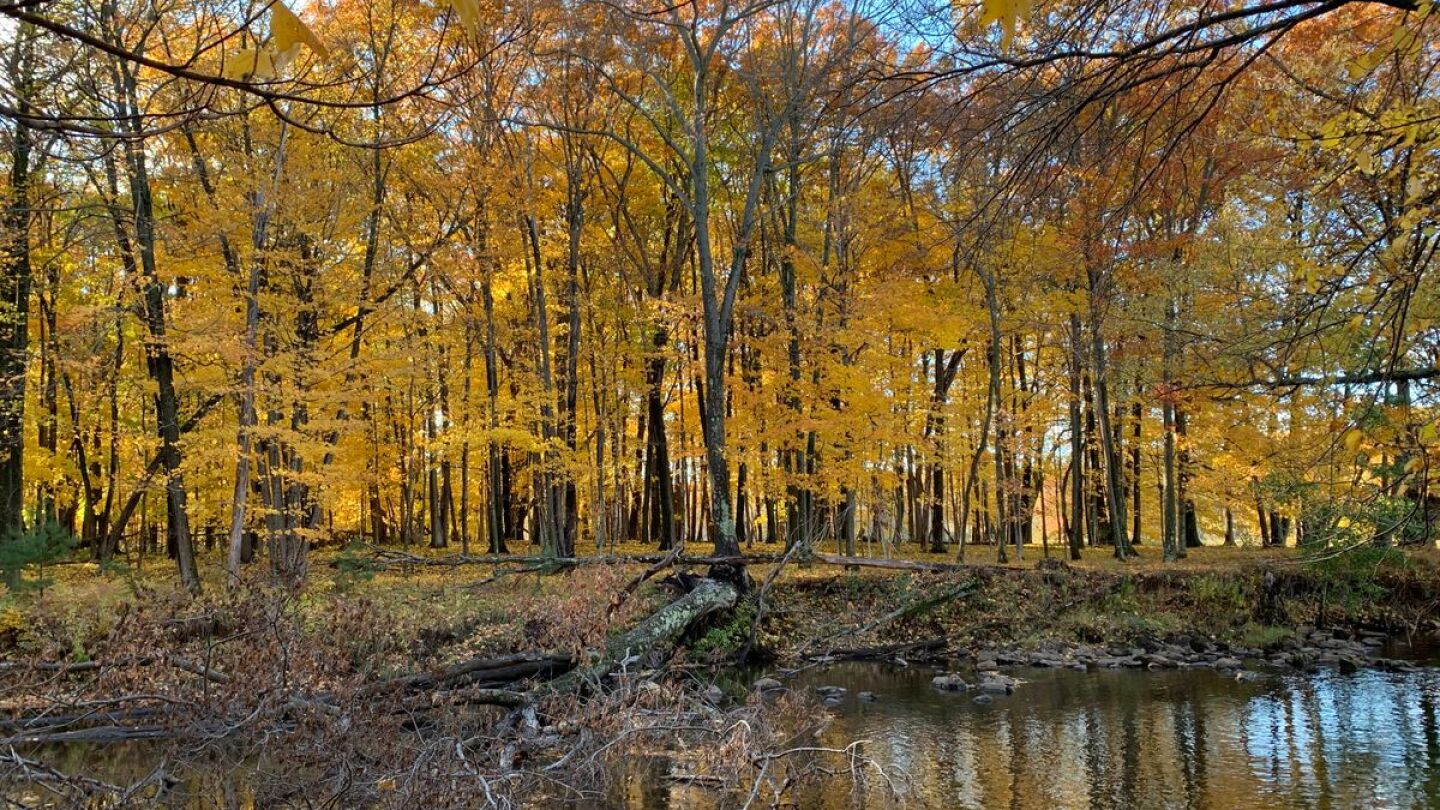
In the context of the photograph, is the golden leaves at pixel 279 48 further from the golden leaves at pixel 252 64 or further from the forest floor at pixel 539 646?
the forest floor at pixel 539 646

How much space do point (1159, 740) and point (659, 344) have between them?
17791 mm

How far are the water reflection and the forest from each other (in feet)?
4.15

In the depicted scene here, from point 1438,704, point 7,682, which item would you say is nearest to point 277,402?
point 7,682

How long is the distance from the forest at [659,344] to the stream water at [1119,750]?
48 centimetres

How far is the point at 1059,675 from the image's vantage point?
12250mm

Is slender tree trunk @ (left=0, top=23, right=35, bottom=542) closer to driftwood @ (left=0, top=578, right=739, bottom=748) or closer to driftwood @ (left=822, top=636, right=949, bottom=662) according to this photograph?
driftwood @ (left=0, top=578, right=739, bottom=748)

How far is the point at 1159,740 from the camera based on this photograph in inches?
337

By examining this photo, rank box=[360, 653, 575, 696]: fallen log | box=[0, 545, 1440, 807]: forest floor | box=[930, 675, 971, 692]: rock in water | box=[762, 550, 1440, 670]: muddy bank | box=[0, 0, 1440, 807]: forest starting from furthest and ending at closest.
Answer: box=[762, 550, 1440, 670]: muddy bank < box=[930, 675, 971, 692]: rock in water < box=[360, 653, 575, 696]: fallen log < box=[0, 545, 1440, 807]: forest floor < box=[0, 0, 1440, 807]: forest

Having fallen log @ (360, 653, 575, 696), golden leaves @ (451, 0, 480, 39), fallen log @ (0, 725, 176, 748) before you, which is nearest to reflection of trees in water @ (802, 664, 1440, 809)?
fallen log @ (360, 653, 575, 696)

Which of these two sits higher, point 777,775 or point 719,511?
point 719,511

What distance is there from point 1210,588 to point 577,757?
1303 cm

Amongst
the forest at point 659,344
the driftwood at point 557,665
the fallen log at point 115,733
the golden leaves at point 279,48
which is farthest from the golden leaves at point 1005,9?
the fallen log at point 115,733

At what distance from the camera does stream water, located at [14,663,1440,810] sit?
6.82 metres

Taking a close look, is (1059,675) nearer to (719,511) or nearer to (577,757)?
(719,511)
